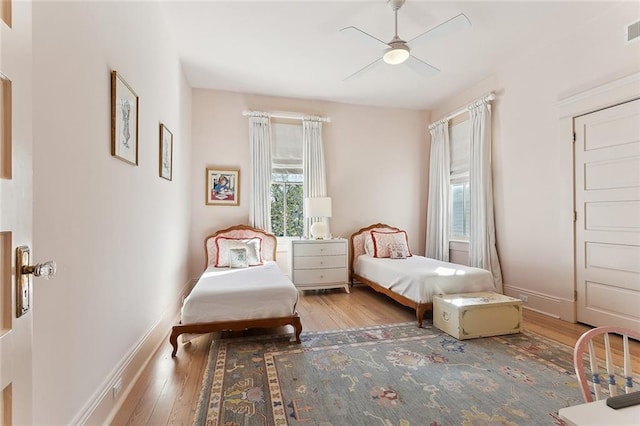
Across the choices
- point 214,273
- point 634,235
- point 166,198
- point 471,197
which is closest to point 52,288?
point 166,198

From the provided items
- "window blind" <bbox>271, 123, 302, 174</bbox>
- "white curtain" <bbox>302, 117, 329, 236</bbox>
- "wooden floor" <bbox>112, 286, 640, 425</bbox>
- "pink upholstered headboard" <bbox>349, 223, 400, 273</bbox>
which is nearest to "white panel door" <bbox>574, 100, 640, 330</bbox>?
"wooden floor" <bbox>112, 286, 640, 425</bbox>

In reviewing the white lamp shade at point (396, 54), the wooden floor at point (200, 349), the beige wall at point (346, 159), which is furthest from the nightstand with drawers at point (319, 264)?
the white lamp shade at point (396, 54)

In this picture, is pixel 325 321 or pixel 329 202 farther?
pixel 329 202

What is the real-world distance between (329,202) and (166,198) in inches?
92.0

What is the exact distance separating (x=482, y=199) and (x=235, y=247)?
3475 mm

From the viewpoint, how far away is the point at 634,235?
2801 millimetres

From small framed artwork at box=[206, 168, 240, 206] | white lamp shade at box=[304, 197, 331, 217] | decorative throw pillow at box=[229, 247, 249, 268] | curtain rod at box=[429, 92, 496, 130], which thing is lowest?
decorative throw pillow at box=[229, 247, 249, 268]

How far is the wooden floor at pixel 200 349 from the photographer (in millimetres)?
1828

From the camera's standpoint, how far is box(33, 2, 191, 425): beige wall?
1.24 m

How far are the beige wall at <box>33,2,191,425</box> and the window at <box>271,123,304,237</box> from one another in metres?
2.42

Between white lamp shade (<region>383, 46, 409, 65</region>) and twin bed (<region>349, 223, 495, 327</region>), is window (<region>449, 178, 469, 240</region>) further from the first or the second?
white lamp shade (<region>383, 46, 409, 65</region>)

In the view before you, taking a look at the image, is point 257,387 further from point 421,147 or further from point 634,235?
point 421,147

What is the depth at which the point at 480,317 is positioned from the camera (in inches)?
114

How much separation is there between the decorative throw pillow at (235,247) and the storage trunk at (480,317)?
94.6 inches
